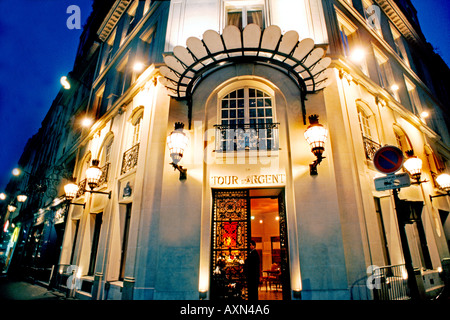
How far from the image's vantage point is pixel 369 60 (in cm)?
1009

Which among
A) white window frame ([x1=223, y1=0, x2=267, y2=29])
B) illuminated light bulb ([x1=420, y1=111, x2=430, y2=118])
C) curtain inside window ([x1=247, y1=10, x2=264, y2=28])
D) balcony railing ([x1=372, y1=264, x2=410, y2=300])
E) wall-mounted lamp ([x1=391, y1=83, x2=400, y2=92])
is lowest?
balcony railing ([x1=372, y1=264, x2=410, y2=300])

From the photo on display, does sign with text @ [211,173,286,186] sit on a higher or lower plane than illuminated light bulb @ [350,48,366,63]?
lower

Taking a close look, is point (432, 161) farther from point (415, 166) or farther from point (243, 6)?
point (243, 6)

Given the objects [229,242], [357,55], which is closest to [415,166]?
[357,55]

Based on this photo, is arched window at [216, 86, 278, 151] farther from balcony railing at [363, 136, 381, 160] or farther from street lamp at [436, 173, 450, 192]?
street lamp at [436, 173, 450, 192]

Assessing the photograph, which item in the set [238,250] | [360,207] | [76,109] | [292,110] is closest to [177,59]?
[292,110]

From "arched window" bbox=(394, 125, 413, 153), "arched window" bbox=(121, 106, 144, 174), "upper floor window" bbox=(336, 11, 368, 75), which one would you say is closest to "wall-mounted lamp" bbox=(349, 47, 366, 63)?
"upper floor window" bbox=(336, 11, 368, 75)

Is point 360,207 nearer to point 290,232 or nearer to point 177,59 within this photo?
point 290,232

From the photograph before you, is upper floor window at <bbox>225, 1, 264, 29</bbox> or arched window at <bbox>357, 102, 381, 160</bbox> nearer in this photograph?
arched window at <bbox>357, 102, 381, 160</bbox>

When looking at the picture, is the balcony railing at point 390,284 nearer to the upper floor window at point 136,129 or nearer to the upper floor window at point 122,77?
the upper floor window at point 136,129

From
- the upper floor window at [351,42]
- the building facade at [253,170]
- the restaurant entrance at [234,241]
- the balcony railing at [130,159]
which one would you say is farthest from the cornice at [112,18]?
the restaurant entrance at [234,241]

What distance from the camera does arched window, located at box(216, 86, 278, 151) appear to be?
6.93 metres

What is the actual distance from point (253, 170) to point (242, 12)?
6620 millimetres

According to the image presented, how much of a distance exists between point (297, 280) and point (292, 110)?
188 inches
